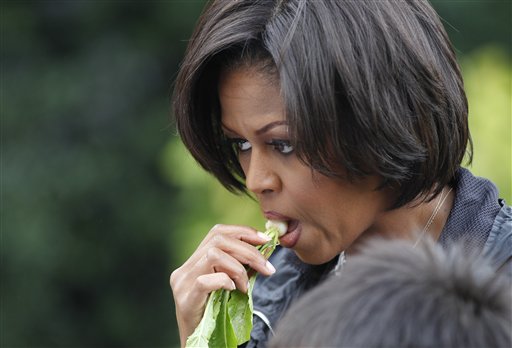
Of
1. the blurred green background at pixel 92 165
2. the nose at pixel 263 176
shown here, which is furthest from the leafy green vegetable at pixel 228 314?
the blurred green background at pixel 92 165

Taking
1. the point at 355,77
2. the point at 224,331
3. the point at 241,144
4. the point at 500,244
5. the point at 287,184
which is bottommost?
the point at 224,331

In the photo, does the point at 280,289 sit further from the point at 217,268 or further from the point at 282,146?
the point at 282,146

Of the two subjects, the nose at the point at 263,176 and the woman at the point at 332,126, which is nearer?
the woman at the point at 332,126

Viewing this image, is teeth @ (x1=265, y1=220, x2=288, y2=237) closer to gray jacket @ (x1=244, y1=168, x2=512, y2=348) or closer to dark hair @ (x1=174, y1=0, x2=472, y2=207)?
dark hair @ (x1=174, y1=0, x2=472, y2=207)

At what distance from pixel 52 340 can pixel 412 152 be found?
705cm

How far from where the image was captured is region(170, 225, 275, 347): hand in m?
2.46

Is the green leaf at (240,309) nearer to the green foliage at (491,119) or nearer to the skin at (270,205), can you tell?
the skin at (270,205)

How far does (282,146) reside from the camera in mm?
2383

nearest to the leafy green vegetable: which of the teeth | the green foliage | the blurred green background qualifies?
the teeth

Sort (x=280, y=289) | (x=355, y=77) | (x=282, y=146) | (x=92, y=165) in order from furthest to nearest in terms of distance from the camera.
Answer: (x=92, y=165) → (x=280, y=289) → (x=282, y=146) → (x=355, y=77)

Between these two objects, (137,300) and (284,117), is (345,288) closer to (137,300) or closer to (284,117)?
(284,117)

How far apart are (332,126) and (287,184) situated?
203 mm

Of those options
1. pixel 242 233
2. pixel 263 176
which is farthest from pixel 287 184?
pixel 242 233

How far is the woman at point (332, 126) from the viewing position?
230 cm
